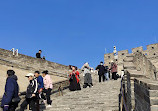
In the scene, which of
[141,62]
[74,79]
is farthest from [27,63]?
[141,62]

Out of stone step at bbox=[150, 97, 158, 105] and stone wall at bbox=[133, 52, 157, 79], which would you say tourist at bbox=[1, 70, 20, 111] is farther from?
stone wall at bbox=[133, 52, 157, 79]

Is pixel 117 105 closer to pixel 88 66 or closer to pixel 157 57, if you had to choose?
pixel 88 66

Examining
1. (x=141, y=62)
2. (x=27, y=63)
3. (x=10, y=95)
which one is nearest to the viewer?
(x=10, y=95)

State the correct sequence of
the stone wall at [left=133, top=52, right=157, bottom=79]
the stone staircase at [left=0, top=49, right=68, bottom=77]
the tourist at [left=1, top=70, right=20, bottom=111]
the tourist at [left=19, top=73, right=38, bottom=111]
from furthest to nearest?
the stone staircase at [left=0, top=49, right=68, bottom=77] → the stone wall at [left=133, top=52, right=157, bottom=79] → the tourist at [left=19, top=73, right=38, bottom=111] → the tourist at [left=1, top=70, right=20, bottom=111]

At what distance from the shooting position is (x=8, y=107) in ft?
14.4

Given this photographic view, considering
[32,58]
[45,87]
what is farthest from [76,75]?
[32,58]

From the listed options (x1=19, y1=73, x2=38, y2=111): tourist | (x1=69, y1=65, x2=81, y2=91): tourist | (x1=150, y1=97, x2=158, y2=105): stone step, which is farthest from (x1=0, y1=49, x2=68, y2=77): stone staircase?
(x1=150, y1=97, x2=158, y2=105): stone step

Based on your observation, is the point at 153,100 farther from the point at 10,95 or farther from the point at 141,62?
the point at 141,62

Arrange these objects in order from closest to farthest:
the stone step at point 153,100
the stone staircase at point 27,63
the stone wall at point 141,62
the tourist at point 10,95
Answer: the stone step at point 153,100 → the tourist at point 10,95 → the stone wall at point 141,62 → the stone staircase at point 27,63

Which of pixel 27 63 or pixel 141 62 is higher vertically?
pixel 27 63

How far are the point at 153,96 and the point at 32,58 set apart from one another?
52.7 ft

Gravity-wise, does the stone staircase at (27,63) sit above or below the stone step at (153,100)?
above

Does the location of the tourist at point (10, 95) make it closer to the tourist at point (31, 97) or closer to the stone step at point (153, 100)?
the tourist at point (31, 97)

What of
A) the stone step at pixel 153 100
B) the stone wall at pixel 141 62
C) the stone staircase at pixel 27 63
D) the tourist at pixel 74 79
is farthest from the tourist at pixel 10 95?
the stone staircase at pixel 27 63
